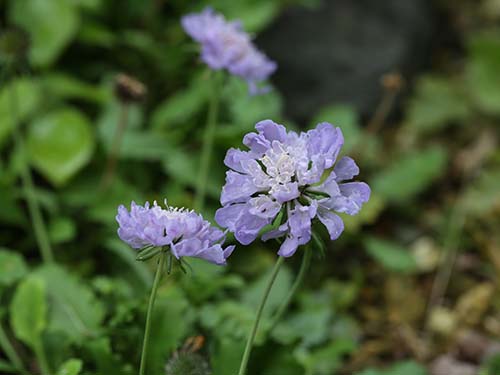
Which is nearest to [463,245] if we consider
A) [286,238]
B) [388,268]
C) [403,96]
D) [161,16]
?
[388,268]

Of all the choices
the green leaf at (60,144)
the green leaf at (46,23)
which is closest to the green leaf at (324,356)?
the green leaf at (60,144)

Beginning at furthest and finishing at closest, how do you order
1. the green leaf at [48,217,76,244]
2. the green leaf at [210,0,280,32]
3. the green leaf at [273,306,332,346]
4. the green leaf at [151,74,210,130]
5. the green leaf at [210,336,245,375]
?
the green leaf at [210,0,280,32], the green leaf at [151,74,210,130], the green leaf at [48,217,76,244], the green leaf at [273,306,332,346], the green leaf at [210,336,245,375]

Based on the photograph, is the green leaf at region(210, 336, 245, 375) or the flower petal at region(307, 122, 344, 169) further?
the green leaf at region(210, 336, 245, 375)

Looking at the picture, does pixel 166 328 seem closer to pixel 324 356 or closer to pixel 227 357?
pixel 227 357

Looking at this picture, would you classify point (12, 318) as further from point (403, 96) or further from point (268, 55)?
point (403, 96)

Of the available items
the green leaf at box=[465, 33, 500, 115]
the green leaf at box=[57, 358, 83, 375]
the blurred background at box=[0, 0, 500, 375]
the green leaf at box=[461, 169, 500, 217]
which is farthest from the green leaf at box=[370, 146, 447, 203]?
the green leaf at box=[57, 358, 83, 375]

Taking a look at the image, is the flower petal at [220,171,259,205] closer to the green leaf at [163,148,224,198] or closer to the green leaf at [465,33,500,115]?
the green leaf at [163,148,224,198]
